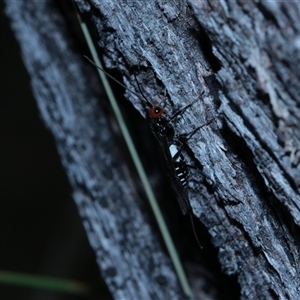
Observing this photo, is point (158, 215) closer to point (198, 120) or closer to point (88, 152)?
point (88, 152)

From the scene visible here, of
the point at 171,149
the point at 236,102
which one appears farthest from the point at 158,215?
the point at 236,102

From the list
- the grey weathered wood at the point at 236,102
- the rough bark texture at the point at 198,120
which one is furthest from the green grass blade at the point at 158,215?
the grey weathered wood at the point at 236,102

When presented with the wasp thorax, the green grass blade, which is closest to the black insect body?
the wasp thorax

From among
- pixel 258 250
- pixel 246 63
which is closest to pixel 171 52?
pixel 246 63

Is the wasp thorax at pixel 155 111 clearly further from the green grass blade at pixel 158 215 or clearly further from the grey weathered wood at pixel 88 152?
the grey weathered wood at pixel 88 152

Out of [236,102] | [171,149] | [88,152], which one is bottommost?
[236,102]

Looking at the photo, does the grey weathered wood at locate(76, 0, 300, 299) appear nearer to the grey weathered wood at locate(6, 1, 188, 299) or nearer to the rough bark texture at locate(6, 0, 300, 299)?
the rough bark texture at locate(6, 0, 300, 299)
